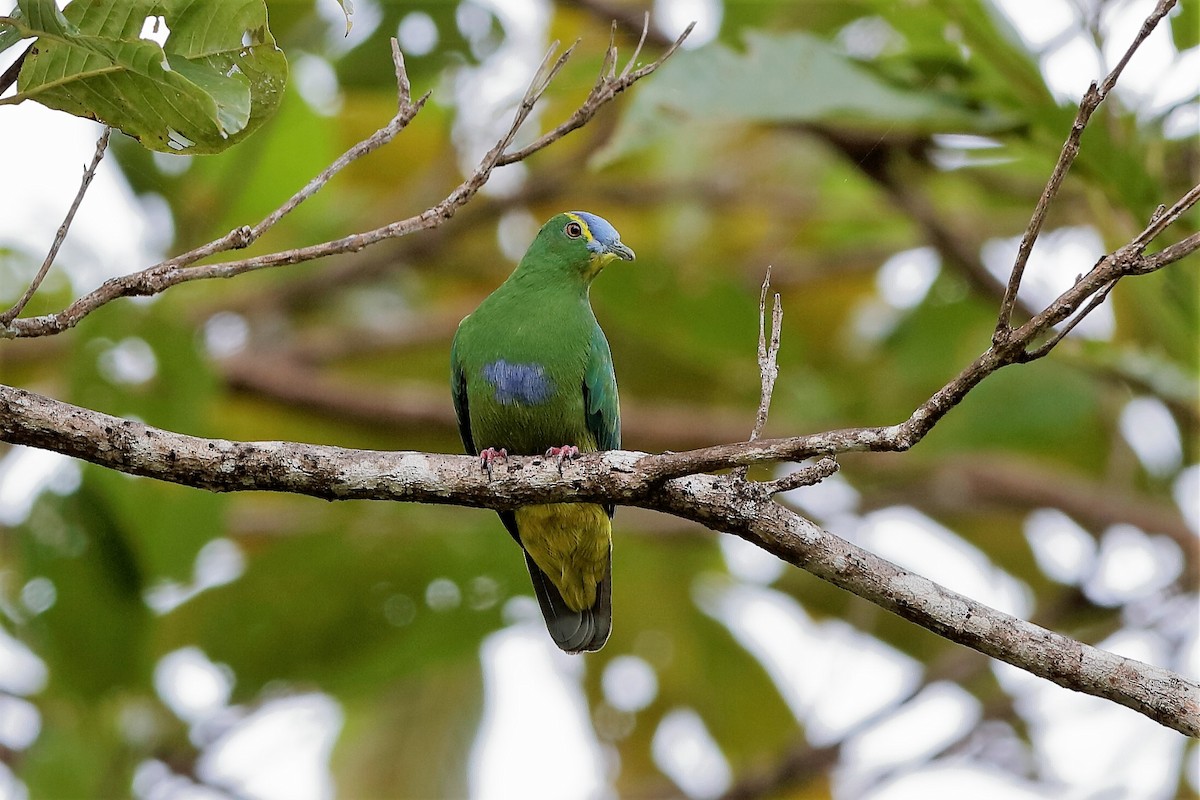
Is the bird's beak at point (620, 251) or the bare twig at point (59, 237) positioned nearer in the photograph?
the bare twig at point (59, 237)

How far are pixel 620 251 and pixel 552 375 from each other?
0.39 meters

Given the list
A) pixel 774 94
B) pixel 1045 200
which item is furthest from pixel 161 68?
pixel 774 94

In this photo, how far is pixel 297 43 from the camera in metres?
5.30

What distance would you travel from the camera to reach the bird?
3.63m

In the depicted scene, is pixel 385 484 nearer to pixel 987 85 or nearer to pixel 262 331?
pixel 987 85

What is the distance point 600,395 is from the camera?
373cm

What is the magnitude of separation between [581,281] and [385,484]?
147 cm

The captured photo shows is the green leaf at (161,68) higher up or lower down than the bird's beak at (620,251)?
lower down

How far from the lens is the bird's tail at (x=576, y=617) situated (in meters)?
3.89

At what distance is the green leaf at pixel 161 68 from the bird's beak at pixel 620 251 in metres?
1.55

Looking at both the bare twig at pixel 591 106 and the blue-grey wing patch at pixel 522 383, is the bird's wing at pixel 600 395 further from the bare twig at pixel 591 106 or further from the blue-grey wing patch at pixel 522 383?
the bare twig at pixel 591 106

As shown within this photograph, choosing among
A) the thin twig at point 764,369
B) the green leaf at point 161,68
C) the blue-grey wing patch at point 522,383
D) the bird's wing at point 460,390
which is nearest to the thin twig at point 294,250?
the green leaf at point 161,68

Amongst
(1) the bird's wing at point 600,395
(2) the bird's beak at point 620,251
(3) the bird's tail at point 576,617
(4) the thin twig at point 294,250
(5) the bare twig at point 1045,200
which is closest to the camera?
(5) the bare twig at point 1045,200

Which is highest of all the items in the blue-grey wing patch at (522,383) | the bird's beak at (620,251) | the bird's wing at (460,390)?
the bird's beak at (620,251)
